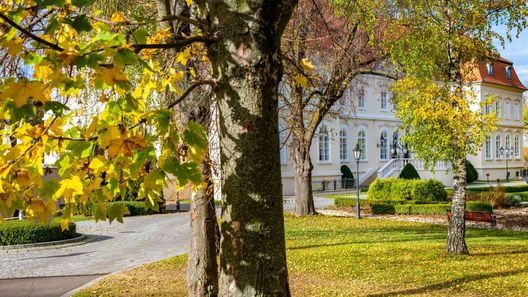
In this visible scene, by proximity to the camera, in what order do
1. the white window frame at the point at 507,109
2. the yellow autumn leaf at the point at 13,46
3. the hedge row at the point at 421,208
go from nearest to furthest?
the yellow autumn leaf at the point at 13,46
the hedge row at the point at 421,208
the white window frame at the point at 507,109

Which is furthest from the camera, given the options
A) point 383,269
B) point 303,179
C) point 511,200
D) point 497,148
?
point 497,148

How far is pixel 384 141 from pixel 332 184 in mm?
7779

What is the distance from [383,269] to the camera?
966 cm

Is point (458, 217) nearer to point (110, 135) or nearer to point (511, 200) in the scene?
point (110, 135)

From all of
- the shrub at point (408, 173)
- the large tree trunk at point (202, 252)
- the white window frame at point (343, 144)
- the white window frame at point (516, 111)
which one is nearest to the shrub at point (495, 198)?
the shrub at point (408, 173)

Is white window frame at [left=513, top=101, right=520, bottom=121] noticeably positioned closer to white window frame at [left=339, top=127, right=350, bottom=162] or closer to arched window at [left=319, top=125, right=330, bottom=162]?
white window frame at [left=339, top=127, right=350, bottom=162]

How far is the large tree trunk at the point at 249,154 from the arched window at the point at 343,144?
3707 centimetres

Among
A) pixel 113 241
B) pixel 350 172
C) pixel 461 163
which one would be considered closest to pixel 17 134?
pixel 461 163

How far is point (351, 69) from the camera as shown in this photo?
56.8ft

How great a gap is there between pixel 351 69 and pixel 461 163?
7.08m

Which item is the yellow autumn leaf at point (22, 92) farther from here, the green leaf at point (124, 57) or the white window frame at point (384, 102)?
the white window frame at point (384, 102)

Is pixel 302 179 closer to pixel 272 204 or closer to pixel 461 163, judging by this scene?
pixel 461 163

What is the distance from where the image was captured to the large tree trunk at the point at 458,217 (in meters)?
10.9

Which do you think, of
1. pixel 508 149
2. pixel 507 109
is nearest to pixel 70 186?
pixel 508 149
